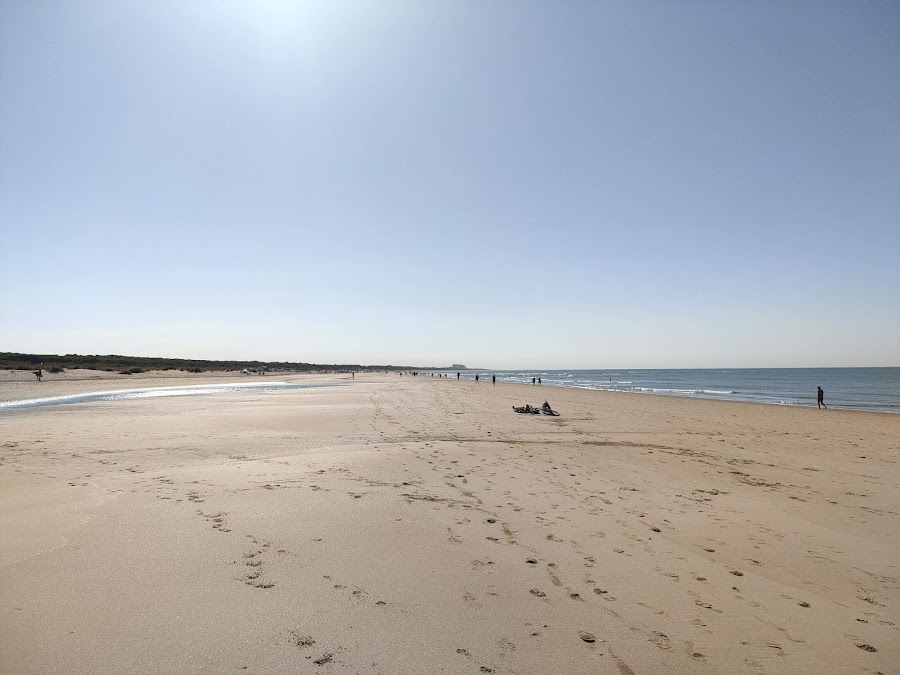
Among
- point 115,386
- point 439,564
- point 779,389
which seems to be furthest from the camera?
point 779,389

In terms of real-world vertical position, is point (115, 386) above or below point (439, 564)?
below

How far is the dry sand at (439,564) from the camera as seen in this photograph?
3.56 metres

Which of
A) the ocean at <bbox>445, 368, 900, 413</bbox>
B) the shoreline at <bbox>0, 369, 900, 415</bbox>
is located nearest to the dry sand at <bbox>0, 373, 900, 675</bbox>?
the shoreline at <bbox>0, 369, 900, 415</bbox>

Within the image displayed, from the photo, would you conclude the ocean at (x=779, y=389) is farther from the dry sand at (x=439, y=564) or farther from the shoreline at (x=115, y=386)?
the dry sand at (x=439, y=564)

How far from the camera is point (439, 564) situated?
5.03 metres

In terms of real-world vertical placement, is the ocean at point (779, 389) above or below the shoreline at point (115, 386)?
below

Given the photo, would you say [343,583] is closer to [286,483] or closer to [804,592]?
[286,483]

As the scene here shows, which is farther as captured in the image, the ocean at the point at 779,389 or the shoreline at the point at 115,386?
the ocean at the point at 779,389

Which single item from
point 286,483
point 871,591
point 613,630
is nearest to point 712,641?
point 613,630

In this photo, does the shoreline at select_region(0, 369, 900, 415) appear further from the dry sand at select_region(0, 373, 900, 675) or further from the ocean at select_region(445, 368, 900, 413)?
the dry sand at select_region(0, 373, 900, 675)

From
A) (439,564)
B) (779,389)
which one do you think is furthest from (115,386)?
(779,389)

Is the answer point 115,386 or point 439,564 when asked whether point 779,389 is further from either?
point 115,386

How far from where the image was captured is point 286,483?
8.16 metres

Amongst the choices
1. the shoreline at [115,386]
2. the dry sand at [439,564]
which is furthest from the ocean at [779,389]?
the dry sand at [439,564]
